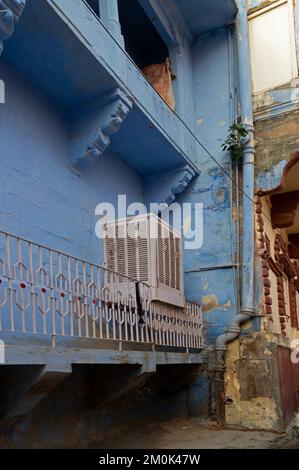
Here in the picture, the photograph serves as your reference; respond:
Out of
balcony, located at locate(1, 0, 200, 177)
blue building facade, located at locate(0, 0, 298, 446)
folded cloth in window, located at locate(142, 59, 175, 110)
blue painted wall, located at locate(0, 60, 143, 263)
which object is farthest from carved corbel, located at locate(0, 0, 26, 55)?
folded cloth in window, located at locate(142, 59, 175, 110)

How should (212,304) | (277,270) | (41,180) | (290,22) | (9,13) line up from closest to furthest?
(9,13)
(41,180)
(212,304)
(290,22)
(277,270)

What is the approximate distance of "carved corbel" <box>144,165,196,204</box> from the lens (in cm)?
873

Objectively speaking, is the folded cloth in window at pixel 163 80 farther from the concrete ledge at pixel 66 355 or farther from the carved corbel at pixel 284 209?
the concrete ledge at pixel 66 355

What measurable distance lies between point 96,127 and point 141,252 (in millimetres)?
1775

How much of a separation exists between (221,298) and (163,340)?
2.18 metres

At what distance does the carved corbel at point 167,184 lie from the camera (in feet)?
28.6

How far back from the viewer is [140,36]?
959 cm

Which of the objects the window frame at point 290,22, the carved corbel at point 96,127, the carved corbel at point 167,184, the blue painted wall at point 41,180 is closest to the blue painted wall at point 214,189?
the carved corbel at point 167,184

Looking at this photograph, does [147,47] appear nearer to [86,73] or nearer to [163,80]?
[163,80]

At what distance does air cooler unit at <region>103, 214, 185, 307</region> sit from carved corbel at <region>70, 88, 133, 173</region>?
1008 millimetres

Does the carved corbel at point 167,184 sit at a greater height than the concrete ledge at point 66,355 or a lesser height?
greater

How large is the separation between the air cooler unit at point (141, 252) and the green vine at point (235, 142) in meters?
2.51

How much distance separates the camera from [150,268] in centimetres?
662

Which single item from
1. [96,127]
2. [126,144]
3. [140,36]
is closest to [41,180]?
[96,127]
